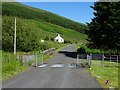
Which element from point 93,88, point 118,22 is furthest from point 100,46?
point 93,88

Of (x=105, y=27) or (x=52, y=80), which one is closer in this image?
(x=52, y=80)

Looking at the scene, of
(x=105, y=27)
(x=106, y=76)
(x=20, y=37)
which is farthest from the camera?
(x=20, y=37)

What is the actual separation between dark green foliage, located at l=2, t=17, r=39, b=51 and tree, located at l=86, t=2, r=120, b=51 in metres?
11.2

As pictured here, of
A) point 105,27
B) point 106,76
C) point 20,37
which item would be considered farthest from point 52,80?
point 20,37

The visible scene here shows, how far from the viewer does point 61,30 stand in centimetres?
19675

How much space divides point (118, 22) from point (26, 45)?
56.5 feet

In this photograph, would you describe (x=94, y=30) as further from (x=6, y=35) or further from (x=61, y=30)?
(x=61, y=30)

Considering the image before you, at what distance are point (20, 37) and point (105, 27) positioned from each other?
588 inches

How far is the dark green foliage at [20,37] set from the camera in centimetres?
5159

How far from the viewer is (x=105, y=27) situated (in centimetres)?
4559

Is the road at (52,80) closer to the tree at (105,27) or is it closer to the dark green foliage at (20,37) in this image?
the tree at (105,27)

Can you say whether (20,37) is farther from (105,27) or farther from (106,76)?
(106,76)

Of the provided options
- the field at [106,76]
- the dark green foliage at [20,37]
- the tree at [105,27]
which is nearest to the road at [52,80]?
the field at [106,76]

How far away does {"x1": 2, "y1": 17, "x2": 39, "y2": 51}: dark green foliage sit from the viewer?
51.6m
